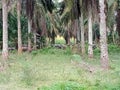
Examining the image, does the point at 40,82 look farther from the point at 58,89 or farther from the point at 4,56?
the point at 4,56

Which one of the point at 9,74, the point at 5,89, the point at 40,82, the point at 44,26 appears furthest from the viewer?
the point at 44,26

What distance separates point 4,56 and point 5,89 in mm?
10584

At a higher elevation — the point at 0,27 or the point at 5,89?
the point at 0,27

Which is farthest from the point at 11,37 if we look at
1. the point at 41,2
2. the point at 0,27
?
the point at 41,2

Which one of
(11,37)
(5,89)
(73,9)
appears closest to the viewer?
(5,89)

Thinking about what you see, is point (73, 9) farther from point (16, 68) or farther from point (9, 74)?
point (9, 74)

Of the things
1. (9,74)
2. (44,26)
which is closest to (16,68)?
(9,74)

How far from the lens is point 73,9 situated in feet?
91.8

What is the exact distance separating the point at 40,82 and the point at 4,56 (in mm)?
9412

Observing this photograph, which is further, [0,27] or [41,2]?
[0,27]

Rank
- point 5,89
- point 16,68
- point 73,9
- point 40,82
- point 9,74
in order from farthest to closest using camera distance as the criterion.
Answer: point 73,9
point 16,68
point 9,74
point 40,82
point 5,89

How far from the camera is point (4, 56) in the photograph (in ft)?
73.8

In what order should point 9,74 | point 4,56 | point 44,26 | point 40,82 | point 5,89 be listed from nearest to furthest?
point 5,89 → point 40,82 → point 9,74 → point 4,56 → point 44,26

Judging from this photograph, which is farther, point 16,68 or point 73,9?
point 73,9
